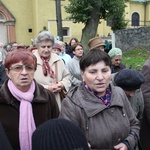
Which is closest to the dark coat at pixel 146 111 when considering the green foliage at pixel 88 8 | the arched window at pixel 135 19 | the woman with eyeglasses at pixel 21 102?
the woman with eyeglasses at pixel 21 102

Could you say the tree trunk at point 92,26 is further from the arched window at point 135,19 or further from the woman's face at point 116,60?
the arched window at point 135,19

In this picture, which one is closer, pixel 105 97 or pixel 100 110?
pixel 100 110

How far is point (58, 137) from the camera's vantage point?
117cm

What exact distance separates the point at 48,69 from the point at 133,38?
15037 mm

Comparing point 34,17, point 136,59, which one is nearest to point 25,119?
point 136,59

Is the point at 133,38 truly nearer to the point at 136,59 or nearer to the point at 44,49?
the point at 136,59

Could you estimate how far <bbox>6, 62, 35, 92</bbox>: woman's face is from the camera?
2137 mm

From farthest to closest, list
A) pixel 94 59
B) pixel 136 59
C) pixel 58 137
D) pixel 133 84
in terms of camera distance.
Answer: pixel 136 59
pixel 133 84
pixel 94 59
pixel 58 137

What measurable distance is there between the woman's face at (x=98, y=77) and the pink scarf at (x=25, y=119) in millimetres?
567

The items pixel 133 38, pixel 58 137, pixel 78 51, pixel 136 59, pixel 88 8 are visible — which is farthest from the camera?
pixel 133 38

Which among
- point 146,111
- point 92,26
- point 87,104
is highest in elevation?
point 92,26

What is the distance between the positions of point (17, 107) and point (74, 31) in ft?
87.7

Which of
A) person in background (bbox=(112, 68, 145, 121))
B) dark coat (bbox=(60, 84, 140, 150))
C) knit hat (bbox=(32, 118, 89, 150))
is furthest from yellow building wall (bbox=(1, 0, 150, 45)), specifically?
knit hat (bbox=(32, 118, 89, 150))

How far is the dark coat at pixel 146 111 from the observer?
2.49 m
